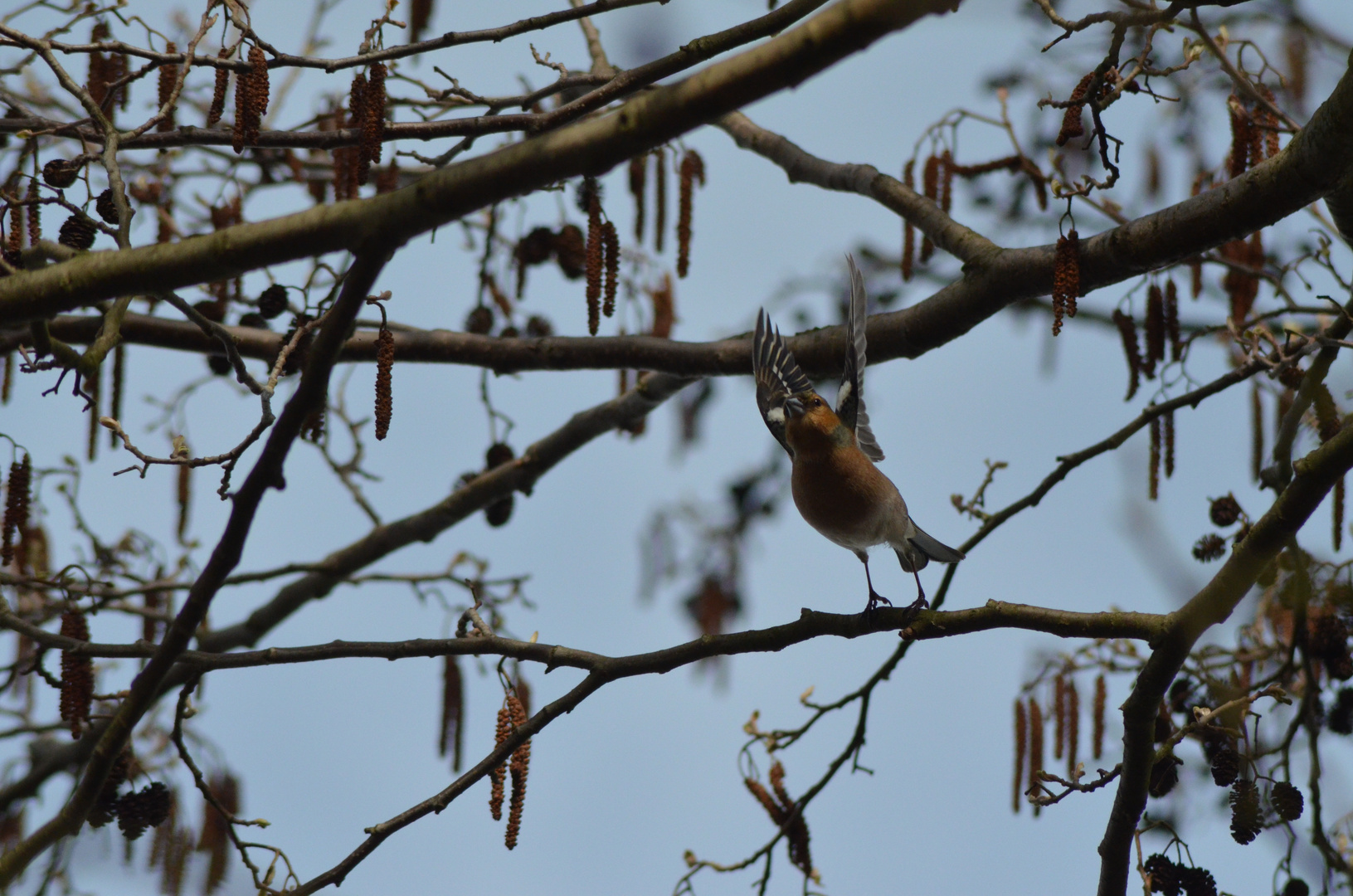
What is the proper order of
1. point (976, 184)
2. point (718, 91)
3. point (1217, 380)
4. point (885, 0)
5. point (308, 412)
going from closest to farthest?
1. point (885, 0)
2. point (718, 91)
3. point (308, 412)
4. point (1217, 380)
5. point (976, 184)

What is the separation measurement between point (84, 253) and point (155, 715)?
4652mm

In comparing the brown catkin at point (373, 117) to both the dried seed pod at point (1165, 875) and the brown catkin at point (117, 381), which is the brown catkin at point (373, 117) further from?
the dried seed pod at point (1165, 875)

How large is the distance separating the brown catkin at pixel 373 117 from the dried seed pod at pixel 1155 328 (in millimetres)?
3131

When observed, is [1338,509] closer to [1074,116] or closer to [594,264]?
[1074,116]

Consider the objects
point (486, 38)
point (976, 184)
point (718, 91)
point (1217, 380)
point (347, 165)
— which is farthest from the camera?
point (976, 184)

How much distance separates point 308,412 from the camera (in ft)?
9.70

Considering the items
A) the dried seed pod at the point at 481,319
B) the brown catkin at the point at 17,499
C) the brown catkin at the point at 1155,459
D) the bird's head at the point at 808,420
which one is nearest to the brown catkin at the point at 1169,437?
the brown catkin at the point at 1155,459

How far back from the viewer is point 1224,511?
15.5ft

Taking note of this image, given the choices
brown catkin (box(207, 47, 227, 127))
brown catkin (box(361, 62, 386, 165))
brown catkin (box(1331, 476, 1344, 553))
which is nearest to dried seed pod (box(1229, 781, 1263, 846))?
brown catkin (box(1331, 476, 1344, 553))

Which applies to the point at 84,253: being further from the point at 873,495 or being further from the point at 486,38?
the point at 873,495

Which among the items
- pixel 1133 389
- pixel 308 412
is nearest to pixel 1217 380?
pixel 1133 389

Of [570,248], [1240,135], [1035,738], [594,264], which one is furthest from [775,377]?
[1240,135]

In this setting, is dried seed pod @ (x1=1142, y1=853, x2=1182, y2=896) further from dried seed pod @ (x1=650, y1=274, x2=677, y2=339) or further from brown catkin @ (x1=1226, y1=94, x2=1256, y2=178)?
dried seed pod @ (x1=650, y1=274, x2=677, y2=339)

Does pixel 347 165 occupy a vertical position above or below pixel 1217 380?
above
